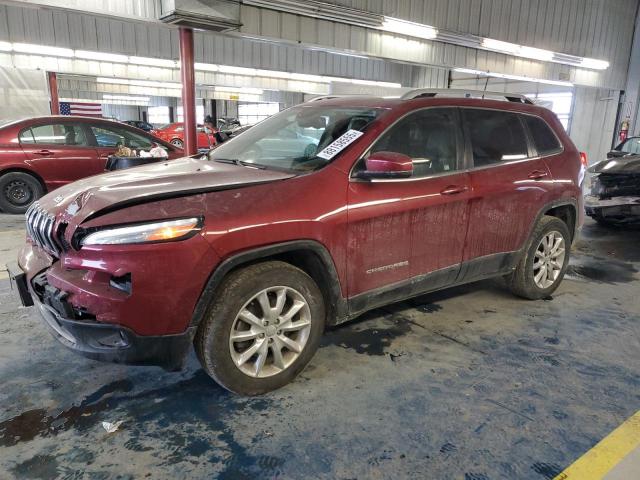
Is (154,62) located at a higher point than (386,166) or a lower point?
higher

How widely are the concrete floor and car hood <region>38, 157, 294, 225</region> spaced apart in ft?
3.31

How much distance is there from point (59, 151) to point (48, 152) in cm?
14

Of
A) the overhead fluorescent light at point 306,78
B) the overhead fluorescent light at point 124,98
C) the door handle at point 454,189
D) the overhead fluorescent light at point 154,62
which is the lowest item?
the door handle at point 454,189

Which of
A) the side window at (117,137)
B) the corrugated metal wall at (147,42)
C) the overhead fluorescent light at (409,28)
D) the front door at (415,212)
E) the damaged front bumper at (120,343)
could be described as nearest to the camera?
the damaged front bumper at (120,343)

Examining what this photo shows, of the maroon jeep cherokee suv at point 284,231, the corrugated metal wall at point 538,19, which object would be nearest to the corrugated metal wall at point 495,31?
the corrugated metal wall at point 538,19

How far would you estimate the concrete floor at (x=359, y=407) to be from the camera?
2104 millimetres

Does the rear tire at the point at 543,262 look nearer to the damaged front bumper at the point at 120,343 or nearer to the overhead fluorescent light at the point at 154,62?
the damaged front bumper at the point at 120,343

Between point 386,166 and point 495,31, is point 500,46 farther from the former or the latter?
point 386,166

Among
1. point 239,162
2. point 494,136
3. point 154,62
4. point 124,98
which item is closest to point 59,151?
point 239,162

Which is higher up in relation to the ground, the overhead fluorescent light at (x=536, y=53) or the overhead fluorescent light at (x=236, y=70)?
the overhead fluorescent light at (x=536, y=53)

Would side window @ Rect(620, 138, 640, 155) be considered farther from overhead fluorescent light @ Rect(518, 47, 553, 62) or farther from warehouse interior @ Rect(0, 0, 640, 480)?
overhead fluorescent light @ Rect(518, 47, 553, 62)

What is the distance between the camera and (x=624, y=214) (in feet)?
20.7

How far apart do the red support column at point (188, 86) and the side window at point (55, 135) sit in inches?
72.4

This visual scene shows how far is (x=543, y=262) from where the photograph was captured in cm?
405
